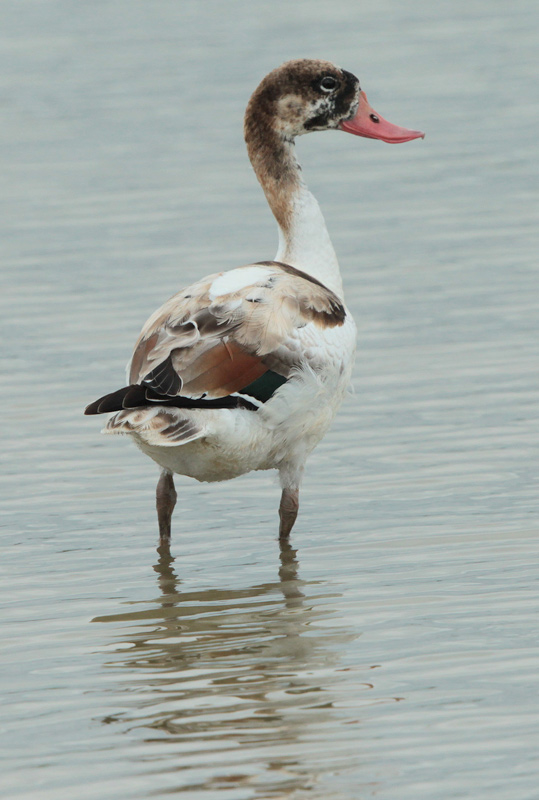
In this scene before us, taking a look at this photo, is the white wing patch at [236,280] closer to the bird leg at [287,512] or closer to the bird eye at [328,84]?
the bird leg at [287,512]

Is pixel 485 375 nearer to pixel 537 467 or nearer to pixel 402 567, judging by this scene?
pixel 537 467

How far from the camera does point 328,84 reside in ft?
27.4

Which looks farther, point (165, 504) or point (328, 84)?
point (328, 84)

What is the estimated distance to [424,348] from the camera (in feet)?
33.7

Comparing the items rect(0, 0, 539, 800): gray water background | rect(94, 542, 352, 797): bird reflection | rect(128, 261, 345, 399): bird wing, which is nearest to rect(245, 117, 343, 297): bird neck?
rect(128, 261, 345, 399): bird wing

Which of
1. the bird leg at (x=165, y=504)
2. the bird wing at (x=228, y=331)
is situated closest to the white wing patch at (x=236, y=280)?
the bird wing at (x=228, y=331)

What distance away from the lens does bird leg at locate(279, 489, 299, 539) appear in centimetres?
728

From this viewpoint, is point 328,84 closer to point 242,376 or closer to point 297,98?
point 297,98

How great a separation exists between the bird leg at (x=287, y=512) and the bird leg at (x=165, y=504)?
540 mm

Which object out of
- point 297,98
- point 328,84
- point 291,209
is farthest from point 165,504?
point 328,84

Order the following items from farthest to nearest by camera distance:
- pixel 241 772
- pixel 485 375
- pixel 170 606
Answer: pixel 485 375, pixel 170 606, pixel 241 772

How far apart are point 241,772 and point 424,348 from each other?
5.97 m

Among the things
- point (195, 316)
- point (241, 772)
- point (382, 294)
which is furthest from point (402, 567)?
point (382, 294)

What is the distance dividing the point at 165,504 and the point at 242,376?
105 centimetres
